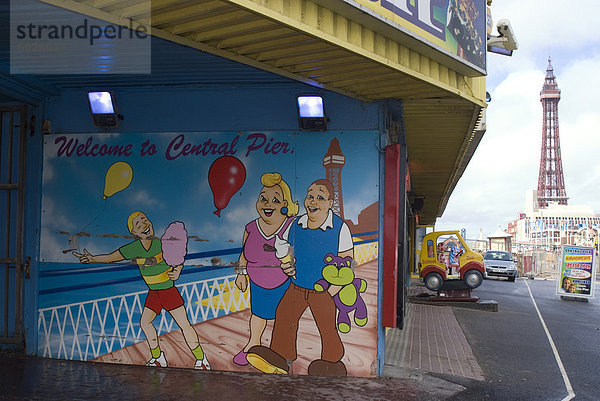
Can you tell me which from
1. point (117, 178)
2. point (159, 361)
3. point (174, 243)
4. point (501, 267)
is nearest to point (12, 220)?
point (117, 178)

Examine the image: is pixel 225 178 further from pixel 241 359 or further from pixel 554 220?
pixel 554 220

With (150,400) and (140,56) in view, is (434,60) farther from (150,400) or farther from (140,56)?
(150,400)

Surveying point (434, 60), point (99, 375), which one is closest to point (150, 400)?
point (99, 375)

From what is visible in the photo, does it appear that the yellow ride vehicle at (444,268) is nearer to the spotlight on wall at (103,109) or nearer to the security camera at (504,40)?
the security camera at (504,40)

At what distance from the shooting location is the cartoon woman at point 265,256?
21.1ft

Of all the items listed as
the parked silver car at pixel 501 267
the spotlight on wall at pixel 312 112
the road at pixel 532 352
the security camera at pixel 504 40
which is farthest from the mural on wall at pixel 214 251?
the parked silver car at pixel 501 267

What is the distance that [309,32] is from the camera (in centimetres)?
440

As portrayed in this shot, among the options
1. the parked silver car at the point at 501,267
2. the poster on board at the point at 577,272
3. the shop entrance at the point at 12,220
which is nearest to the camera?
the shop entrance at the point at 12,220

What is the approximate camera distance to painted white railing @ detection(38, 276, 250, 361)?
6.52 metres

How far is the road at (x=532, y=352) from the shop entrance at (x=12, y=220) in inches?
219

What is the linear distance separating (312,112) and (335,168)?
71 centimetres

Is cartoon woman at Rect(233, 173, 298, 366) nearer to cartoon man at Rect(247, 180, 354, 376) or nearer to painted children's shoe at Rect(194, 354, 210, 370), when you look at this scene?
cartoon man at Rect(247, 180, 354, 376)

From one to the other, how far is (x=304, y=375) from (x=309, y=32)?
388 cm

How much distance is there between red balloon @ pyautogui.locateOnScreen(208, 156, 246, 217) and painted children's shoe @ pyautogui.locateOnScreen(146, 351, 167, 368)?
184 centimetres
